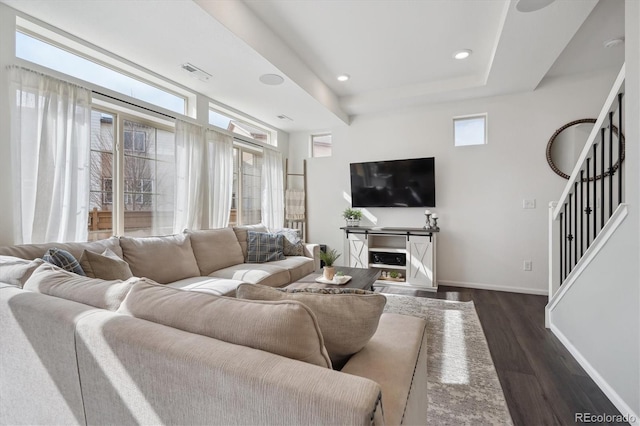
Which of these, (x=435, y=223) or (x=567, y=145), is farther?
(x=435, y=223)

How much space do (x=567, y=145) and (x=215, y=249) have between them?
4386 millimetres

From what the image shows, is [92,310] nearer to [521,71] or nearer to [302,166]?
[521,71]

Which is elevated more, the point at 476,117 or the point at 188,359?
the point at 476,117

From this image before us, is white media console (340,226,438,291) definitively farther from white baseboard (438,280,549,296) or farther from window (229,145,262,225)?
window (229,145,262,225)

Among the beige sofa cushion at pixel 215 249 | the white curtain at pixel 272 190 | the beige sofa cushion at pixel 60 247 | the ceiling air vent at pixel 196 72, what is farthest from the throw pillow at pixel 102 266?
the white curtain at pixel 272 190

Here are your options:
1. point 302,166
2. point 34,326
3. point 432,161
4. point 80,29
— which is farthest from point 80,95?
point 432,161

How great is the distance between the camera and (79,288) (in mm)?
1144

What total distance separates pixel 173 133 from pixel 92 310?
9.34ft

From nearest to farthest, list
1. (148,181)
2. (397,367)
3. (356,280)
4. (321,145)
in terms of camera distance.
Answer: (397,367) < (356,280) < (148,181) < (321,145)

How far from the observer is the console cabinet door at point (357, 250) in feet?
14.3

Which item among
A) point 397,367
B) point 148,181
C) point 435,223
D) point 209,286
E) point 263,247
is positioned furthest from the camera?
point 435,223

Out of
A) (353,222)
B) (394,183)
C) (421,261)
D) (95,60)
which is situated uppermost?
(95,60)

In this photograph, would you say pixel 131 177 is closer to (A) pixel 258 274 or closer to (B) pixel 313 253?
(A) pixel 258 274

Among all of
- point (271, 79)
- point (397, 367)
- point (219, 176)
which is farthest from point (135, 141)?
point (397, 367)
